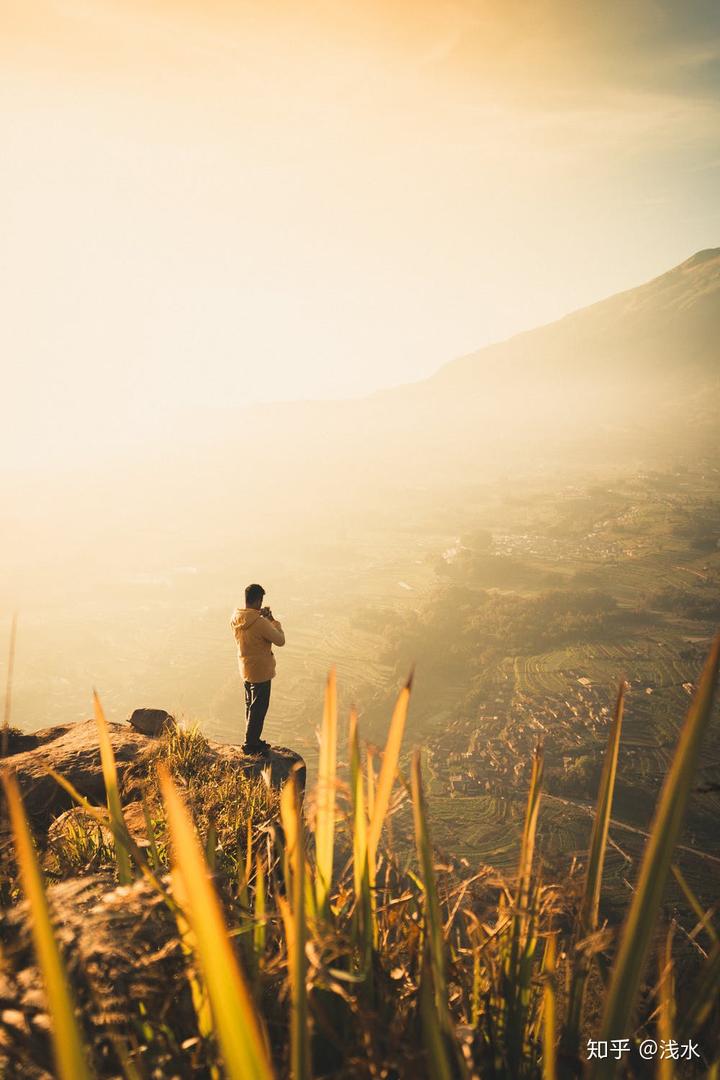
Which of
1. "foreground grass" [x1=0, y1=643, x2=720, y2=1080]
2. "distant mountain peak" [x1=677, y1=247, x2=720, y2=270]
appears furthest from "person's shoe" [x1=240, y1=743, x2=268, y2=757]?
"distant mountain peak" [x1=677, y1=247, x2=720, y2=270]

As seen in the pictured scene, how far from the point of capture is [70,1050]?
0.46m

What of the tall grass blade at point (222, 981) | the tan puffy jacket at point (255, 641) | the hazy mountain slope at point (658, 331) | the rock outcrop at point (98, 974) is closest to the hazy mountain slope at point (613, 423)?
the hazy mountain slope at point (658, 331)

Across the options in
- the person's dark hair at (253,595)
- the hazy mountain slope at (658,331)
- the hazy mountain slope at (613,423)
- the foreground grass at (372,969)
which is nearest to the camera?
the foreground grass at (372,969)

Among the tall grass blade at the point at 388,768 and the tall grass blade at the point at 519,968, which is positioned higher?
the tall grass blade at the point at 388,768

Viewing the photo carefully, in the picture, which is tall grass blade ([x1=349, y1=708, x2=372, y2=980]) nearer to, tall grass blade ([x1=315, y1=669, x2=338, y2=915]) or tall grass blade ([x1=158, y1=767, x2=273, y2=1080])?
tall grass blade ([x1=315, y1=669, x2=338, y2=915])

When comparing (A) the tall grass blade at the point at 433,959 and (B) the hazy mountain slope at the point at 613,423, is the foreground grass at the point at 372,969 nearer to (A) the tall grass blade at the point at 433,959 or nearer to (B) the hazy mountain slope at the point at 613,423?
(A) the tall grass blade at the point at 433,959

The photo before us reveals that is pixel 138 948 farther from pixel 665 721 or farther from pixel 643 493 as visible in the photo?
pixel 643 493

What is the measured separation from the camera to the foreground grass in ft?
1.85

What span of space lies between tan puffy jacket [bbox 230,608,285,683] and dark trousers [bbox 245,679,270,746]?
0.36 feet

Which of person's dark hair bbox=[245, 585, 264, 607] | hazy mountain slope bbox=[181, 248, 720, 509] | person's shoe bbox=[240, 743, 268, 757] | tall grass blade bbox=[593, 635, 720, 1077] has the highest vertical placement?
hazy mountain slope bbox=[181, 248, 720, 509]

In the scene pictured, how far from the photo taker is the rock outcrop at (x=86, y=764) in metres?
3.69

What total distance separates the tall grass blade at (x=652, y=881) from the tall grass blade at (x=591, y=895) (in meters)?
0.31

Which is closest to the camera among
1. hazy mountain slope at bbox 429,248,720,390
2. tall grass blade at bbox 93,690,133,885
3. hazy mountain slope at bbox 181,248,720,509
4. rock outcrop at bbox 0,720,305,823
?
tall grass blade at bbox 93,690,133,885

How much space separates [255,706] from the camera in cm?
494
